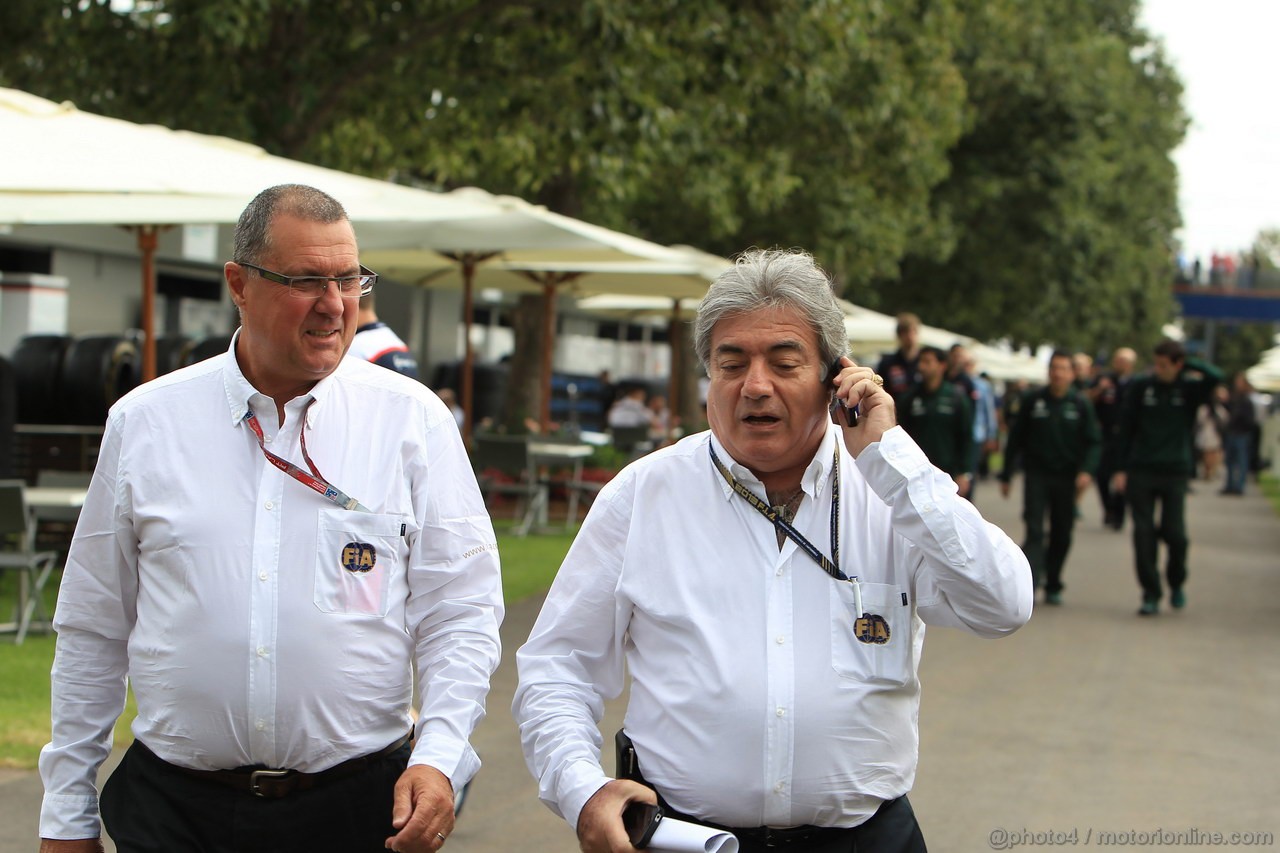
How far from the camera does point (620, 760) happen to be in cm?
292

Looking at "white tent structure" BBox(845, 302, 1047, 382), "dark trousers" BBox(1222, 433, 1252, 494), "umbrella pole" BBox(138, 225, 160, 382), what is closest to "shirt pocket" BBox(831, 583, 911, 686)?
"umbrella pole" BBox(138, 225, 160, 382)

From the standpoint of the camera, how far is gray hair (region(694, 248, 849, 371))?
9.44 ft

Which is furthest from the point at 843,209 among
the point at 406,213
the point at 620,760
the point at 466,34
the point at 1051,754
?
the point at 620,760

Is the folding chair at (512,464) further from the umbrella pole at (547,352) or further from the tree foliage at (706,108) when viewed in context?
the tree foliage at (706,108)

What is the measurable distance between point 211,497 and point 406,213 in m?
7.29

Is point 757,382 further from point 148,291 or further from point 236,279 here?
point 148,291

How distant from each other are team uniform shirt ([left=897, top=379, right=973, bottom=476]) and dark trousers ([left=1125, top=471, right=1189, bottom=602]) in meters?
1.26

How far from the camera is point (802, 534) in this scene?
2.82 meters

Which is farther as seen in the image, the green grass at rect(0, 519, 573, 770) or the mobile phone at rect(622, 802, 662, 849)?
the green grass at rect(0, 519, 573, 770)

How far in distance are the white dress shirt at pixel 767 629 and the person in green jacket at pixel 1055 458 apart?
9.76 meters

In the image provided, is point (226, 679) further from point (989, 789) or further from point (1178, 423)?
point (1178, 423)

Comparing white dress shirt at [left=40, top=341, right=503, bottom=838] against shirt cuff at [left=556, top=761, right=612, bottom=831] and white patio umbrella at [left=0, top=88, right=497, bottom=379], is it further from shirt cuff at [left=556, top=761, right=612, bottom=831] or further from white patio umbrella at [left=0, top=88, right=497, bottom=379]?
white patio umbrella at [left=0, top=88, right=497, bottom=379]

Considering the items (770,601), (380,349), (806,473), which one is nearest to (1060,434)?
(380,349)

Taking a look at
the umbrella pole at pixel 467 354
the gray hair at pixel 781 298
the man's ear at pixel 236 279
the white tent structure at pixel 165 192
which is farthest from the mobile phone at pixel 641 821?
the umbrella pole at pixel 467 354
